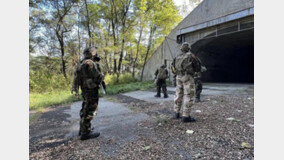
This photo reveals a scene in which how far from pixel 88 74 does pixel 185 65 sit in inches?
91.0

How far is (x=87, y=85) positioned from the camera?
307 centimetres

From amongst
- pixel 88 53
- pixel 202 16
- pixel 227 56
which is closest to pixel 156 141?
pixel 88 53

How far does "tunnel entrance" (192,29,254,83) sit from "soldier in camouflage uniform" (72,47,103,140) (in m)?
11.0

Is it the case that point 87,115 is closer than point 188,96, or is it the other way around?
point 87,115

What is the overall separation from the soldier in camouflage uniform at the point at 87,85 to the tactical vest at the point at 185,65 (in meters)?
2.01

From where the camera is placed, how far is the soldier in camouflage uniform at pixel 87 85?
10.1 feet

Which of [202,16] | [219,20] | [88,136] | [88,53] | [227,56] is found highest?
[202,16]

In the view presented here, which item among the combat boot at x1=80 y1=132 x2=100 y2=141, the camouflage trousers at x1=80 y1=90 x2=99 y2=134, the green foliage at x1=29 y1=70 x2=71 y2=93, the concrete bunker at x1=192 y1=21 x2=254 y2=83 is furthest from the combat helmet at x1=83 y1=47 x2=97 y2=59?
the green foliage at x1=29 y1=70 x2=71 y2=93

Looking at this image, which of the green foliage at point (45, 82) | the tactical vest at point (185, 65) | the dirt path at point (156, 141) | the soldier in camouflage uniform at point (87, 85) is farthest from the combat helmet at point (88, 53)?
the green foliage at point (45, 82)

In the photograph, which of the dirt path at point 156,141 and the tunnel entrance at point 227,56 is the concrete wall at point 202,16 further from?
the dirt path at point 156,141

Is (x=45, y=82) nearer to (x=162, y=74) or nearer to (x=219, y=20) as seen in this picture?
(x=162, y=74)

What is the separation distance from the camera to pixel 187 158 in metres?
2.24

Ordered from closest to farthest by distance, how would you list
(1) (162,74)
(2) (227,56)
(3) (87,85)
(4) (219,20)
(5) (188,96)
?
(3) (87,85), (5) (188,96), (1) (162,74), (4) (219,20), (2) (227,56)

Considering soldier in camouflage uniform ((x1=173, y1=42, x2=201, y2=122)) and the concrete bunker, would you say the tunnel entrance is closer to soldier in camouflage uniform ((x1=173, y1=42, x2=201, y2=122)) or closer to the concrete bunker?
the concrete bunker
